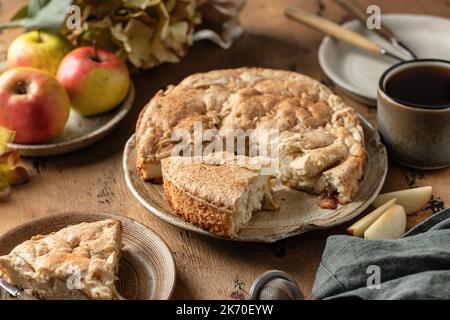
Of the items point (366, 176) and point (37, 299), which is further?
point (366, 176)

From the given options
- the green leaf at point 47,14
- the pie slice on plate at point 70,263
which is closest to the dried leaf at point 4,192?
the pie slice on plate at point 70,263

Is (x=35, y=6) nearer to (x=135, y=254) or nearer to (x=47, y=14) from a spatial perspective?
(x=47, y=14)

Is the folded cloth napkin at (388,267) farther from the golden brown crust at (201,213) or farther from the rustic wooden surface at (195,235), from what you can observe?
the golden brown crust at (201,213)
